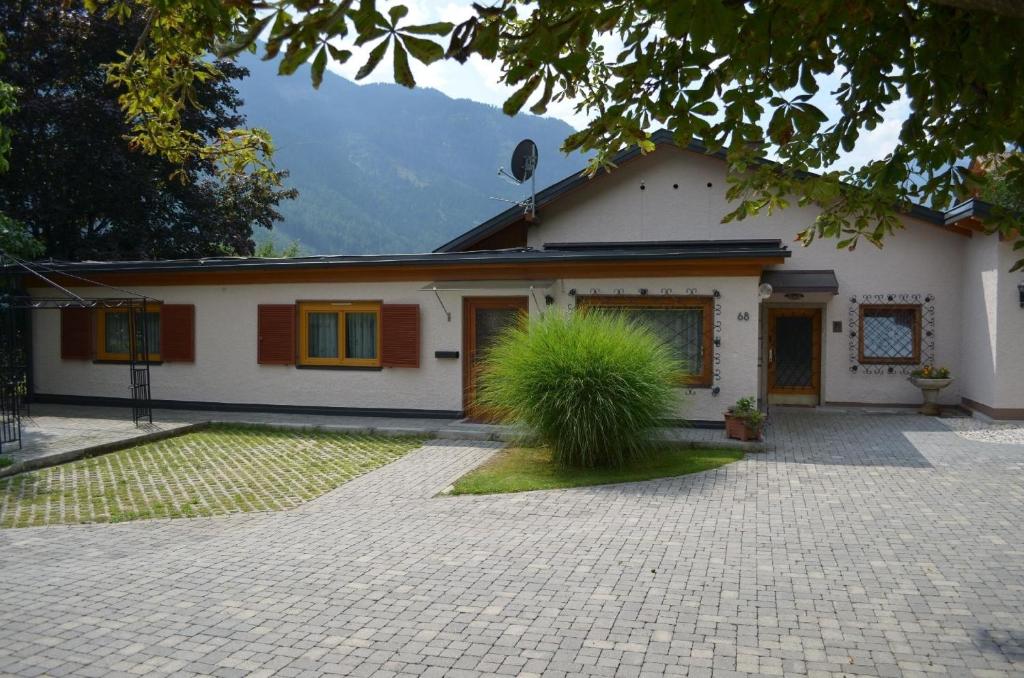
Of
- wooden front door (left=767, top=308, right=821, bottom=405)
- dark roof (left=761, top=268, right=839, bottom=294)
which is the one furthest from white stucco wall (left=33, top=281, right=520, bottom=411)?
wooden front door (left=767, top=308, right=821, bottom=405)

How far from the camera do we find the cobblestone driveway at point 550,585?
4.32m

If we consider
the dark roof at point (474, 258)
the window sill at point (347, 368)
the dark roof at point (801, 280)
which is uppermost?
the dark roof at point (474, 258)

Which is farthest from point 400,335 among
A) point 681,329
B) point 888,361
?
point 888,361

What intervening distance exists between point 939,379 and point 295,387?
11674 mm

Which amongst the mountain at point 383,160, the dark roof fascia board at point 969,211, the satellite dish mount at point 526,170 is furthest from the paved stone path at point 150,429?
the mountain at point 383,160

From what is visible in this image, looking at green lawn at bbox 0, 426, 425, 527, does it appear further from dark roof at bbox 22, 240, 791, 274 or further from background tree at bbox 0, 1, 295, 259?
background tree at bbox 0, 1, 295, 259

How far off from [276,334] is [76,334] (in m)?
4.53

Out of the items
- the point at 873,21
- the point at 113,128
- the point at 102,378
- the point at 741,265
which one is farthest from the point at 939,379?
the point at 113,128

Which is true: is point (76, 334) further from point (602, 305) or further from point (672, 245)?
point (672, 245)

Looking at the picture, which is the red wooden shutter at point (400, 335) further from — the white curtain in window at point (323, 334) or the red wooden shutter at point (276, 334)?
the red wooden shutter at point (276, 334)

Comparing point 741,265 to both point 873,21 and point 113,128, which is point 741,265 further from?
point 113,128

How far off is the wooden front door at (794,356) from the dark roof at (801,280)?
0.84 m

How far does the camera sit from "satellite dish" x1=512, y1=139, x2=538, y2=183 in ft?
54.7

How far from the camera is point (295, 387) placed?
14445 millimetres
